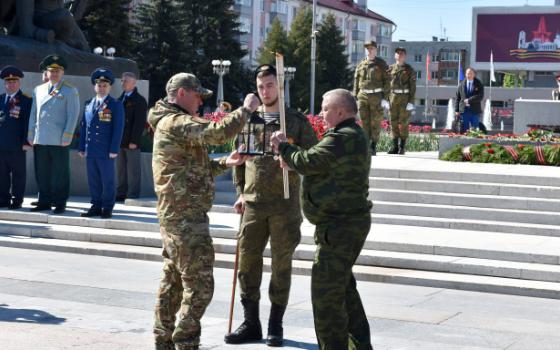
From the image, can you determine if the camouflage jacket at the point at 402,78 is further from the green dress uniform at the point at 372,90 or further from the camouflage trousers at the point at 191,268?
the camouflage trousers at the point at 191,268

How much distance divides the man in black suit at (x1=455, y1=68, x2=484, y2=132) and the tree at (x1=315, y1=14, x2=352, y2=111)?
198 feet

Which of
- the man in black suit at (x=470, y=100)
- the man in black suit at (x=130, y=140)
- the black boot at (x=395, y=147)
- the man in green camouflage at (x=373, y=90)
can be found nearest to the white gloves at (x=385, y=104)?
the man in green camouflage at (x=373, y=90)

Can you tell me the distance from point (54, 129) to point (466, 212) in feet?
18.9

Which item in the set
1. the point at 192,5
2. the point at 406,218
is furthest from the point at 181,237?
the point at 192,5

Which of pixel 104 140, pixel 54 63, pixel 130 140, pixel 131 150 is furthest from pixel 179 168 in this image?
pixel 131 150

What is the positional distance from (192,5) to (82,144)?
2120 inches

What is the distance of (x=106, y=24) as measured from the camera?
171 ft

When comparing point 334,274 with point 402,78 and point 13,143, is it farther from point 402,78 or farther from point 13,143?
point 402,78

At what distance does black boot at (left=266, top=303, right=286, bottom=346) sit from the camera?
7.83 meters

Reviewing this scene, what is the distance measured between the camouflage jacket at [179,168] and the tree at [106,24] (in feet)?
148

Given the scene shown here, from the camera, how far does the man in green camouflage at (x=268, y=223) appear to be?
8008 mm

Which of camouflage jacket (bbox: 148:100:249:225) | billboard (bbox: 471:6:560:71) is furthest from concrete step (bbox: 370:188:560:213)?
billboard (bbox: 471:6:560:71)

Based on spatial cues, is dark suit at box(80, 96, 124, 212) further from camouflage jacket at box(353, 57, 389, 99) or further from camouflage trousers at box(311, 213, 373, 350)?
camouflage trousers at box(311, 213, 373, 350)

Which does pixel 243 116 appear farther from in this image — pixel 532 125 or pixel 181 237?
pixel 532 125
